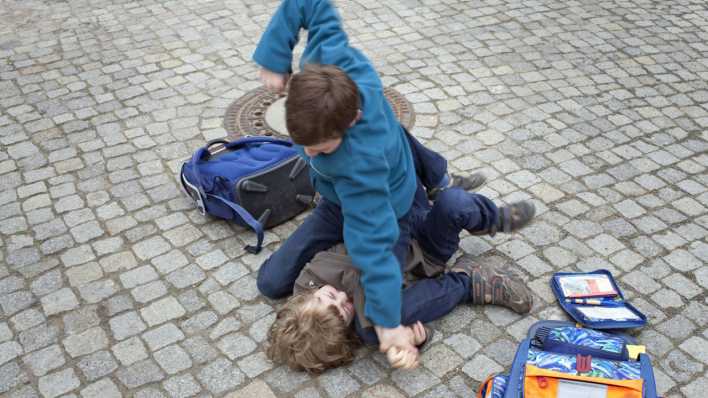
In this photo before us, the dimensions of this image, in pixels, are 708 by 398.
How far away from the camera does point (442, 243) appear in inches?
144

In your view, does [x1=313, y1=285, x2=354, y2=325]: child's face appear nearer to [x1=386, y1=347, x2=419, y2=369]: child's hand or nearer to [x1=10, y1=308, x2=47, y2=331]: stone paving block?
[x1=386, y1=347, x2=419, y2=369]: child's hand

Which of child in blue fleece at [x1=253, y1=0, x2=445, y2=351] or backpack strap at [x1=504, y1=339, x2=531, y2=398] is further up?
child in blue fleece at [x1=253, y1=0, x2=445, y2=351]

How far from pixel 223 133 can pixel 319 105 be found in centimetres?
255

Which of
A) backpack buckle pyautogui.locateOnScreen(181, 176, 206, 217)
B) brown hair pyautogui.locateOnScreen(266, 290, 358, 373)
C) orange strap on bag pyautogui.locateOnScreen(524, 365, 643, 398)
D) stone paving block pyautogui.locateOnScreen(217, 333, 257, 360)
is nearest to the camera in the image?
orange strap on bag pyautogui.locateOnScreen(524, 365, 643, 398)

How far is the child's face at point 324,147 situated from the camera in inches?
114

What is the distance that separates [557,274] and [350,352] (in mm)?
1234

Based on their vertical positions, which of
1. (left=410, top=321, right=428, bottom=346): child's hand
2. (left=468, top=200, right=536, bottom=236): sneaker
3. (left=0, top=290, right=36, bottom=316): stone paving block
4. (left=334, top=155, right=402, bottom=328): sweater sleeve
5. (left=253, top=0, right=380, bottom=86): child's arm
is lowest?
(left=0, top=290, right=36, bottom=316): stone paving block

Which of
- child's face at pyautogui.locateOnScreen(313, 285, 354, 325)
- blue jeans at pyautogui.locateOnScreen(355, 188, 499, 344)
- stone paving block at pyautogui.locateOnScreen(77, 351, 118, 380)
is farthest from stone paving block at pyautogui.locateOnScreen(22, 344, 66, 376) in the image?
blue jeans at pyautogui.locateOnScreen(355, 188, 499, 344)

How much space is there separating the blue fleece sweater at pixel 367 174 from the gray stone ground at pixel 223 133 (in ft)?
1.88

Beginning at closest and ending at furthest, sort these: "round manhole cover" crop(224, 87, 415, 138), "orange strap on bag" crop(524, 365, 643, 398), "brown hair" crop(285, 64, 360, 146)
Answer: "brown hair" crop(285, 64, 360, 146) → "orange strap on bag" crop(524, 365, 643, 398) → "round manhole cover" crop(224, 87, 415, 138)

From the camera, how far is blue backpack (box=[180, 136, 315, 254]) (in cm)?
414

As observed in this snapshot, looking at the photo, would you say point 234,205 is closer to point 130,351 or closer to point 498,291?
point 130,351

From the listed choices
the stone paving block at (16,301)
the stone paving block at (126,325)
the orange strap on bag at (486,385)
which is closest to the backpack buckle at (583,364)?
the orange strap on bag at (486,385)

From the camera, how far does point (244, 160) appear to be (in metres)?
4.34
